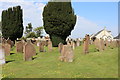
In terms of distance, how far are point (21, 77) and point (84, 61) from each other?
5.42m

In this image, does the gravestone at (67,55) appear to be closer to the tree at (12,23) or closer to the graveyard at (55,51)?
the graveyard at (55,51)

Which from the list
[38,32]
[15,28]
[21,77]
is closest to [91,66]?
[21,77]

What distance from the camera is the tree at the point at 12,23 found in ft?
122

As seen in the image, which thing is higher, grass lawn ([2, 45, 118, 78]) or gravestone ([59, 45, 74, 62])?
gravestone ([59, 45, 74, 62])

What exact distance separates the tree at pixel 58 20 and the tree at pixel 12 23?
7.93 meters

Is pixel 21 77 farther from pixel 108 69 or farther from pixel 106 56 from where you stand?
pixel 106 56

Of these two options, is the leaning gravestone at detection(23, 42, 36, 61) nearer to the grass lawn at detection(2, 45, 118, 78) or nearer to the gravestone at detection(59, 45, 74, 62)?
the gravestone at detection(59, 45, 74, 62)

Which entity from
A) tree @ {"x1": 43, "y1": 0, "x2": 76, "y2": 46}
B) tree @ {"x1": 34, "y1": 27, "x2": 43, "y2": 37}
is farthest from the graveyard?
tree @ {"x1": 34, "y1": 27, "x2": 43, "y2": 37}

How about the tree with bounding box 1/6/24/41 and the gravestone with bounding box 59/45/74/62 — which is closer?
the gravestone with bounding box 59/45/74/62

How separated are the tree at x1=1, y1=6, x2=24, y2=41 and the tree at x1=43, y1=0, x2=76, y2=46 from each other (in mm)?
7926

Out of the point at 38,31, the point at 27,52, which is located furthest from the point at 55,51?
the point at 38,31

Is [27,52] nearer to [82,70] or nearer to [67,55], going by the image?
[67,55]

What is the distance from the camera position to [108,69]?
11.6 meters

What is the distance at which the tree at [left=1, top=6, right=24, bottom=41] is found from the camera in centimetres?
3725
